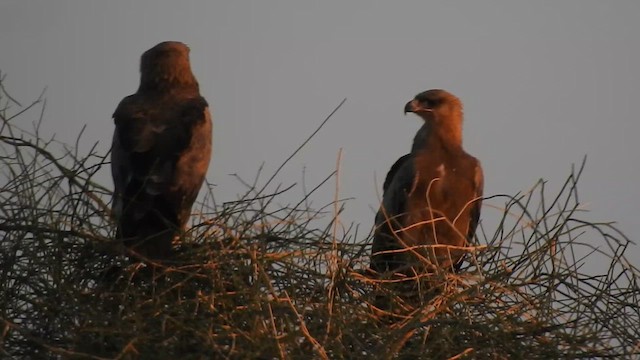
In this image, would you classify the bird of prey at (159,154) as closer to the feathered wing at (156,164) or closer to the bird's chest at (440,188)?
the feathered wing at (156,164)

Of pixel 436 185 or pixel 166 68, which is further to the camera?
pixel 436 185

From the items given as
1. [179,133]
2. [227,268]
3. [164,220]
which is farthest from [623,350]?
[179,133]

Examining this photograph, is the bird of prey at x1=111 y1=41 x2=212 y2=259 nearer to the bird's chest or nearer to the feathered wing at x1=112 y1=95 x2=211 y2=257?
the feathered wing at x1=112 y1=95 x2=211 y2=257

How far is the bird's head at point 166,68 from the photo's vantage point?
8180 mm

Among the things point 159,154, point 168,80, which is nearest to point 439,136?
point 168,80

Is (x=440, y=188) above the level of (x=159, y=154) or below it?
above

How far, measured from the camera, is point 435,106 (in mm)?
9016

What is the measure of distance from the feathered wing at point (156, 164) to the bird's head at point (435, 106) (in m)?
1.76

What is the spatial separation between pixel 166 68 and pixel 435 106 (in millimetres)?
1963

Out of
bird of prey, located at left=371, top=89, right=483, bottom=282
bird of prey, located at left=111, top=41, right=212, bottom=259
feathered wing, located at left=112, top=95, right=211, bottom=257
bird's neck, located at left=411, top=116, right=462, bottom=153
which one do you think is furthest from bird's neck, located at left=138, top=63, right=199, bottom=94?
bird's neck, located at left=411, top=116, right=462, bottom=153

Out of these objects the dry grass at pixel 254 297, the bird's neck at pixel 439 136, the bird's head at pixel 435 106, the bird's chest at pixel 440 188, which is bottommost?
the dry grass at pixel 254 297

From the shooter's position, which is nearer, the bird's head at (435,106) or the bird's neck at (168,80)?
the bird's neck at (168,80)

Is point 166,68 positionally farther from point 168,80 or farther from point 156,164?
point 156,164

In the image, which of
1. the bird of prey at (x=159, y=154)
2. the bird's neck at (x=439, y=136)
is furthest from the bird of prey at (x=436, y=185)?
the bird of prey at (x=159, y=154)
